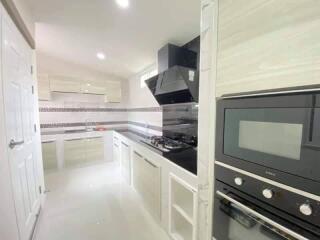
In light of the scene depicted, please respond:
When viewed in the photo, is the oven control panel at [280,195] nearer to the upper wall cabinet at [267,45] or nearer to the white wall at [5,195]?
the upper wall cabinet at [267,45]

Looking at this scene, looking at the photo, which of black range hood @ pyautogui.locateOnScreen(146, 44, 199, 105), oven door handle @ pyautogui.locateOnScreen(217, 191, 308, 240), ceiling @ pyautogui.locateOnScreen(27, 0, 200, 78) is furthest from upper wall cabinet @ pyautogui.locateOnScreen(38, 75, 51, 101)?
oven door handle @ pyautogui.locateOnScreen(217, 191, 308, 240)

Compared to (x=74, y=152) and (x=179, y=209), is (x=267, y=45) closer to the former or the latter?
(x=179, y=209)

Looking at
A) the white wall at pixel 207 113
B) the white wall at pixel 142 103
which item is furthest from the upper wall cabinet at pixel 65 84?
the white wall at pixel 207 113

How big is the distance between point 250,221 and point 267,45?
0.82m

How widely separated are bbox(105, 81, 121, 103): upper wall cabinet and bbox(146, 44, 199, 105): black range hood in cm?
198

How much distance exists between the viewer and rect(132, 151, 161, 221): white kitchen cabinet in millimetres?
1701

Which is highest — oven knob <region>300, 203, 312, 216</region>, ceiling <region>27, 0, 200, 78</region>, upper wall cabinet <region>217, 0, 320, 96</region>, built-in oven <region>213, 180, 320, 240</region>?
ceiling <region>27, 0, 200, 78</region>

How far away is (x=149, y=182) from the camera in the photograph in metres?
1.88

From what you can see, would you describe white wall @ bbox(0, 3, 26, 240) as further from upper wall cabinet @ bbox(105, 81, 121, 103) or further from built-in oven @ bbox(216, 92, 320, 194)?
upper wall cabinet @ bbox(105, 81, 121, 103)

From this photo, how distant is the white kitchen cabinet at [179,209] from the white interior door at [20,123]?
130cm

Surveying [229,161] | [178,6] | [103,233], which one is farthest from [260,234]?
[178,6]

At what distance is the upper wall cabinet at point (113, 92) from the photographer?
3969 mm

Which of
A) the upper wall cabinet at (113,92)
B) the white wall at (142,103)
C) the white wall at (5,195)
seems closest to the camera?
the white wall at (5,195)

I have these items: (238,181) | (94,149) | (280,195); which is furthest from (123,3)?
(94,149)
